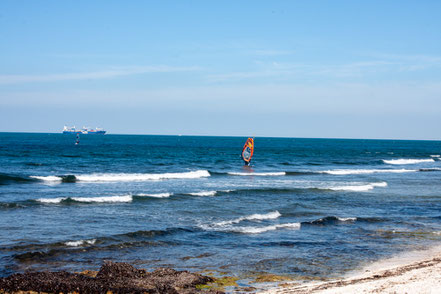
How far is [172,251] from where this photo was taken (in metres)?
15.0

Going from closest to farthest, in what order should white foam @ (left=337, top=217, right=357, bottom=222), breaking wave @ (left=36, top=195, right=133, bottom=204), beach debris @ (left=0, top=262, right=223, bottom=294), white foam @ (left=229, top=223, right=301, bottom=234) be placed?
1. beach debris @ (left=0, top=262, right=223, bottom=294)
2. white foam @ (left=229, top=223, right=301, bottom=234)
3. white foam @ (left=337, top=217, right=357, bottom=222)
4. breaking wave @ (left=36, top=195, right=133, bottom=204)

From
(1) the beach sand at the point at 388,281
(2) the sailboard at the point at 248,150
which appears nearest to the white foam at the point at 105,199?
(1) the beach sand at the point at 388,281

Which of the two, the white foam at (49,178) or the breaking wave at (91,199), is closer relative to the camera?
the breaking wave at (91,199)

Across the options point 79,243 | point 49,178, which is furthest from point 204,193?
point 79,243

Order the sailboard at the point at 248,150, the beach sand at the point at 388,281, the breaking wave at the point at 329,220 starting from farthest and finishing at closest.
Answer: the sailboard at the point at 248,150 → the breaking wave at the point at 329,220 → the beach sand at the point at 388,281

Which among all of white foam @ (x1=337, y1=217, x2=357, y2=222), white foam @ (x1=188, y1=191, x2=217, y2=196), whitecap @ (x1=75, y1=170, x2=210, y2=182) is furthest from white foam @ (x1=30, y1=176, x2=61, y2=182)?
white foam @ (x1=337, y1=217, x2=357, y2=222)

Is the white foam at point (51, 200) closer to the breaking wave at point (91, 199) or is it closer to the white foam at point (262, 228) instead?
the breaking wave at point (91, 199)

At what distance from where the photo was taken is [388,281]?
10742 millimetres

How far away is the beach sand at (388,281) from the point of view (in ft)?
32.7

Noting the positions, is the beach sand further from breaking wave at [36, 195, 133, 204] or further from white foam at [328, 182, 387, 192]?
white foam at [328, 182, 387, 192]

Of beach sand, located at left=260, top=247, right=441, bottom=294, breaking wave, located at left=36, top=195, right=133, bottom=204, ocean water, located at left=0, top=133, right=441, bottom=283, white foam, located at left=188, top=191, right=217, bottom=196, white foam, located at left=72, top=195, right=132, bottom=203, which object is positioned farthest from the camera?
white foam, located at left=188, top=191, right=217, bottom=196

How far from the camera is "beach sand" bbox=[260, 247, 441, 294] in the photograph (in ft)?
32.7

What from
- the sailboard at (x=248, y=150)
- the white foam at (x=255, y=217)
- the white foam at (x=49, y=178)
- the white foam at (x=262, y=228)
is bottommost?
the white foam at (x=262, y=228)

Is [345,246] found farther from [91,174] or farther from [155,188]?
[91,174]
